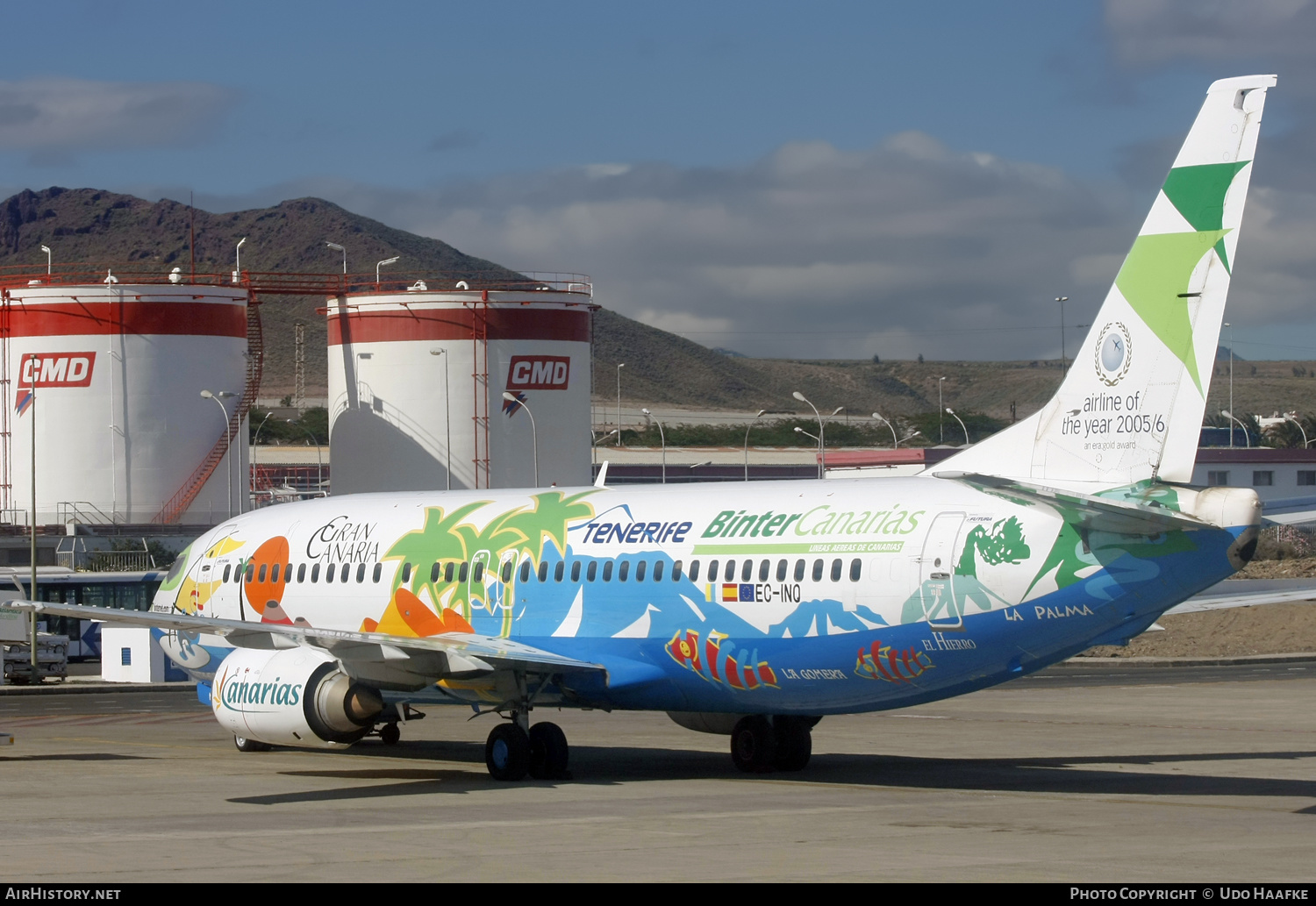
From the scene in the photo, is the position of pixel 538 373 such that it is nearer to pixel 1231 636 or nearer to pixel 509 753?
pixel 1231 636

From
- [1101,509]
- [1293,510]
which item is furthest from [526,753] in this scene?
[1293,510]

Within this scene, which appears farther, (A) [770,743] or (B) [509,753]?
(A) [770,743]

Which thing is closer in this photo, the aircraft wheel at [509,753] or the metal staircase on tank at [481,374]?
the aircraft wheel at [509,753]

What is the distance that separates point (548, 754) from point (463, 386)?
A: 5062cm

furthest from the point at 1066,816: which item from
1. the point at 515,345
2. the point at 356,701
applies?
the point at 515,345

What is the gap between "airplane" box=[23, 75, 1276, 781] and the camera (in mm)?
20609

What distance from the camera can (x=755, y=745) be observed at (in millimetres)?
26422

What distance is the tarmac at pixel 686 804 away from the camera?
16.7 meters

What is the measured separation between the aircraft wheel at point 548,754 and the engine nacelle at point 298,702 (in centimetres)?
233

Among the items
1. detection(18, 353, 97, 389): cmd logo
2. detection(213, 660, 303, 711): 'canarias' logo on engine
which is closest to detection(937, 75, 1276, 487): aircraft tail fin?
detection(213, 660, 303, 711): 'canarias' logo on engine

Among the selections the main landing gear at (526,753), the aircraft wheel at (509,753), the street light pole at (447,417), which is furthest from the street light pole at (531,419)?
the aircraft wheel at (509,753)

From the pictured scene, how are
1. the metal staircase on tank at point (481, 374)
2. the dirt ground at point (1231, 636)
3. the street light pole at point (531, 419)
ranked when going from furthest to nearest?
1. the metal staircase on tank at point (481, 374)
2. the street light pole at point (531, 419)
3. the dirt ground at point (1231, 636)

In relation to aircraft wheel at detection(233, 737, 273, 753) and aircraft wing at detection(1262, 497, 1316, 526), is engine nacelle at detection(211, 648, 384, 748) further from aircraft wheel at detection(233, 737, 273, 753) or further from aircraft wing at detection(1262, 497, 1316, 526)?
aircraft wing at detection(1262, 497, 1316, 526)

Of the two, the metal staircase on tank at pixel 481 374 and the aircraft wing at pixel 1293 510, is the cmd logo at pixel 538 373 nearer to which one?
the metal staircase on tank at pixel 481 374
